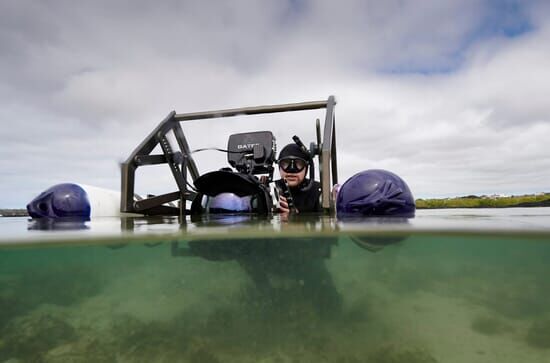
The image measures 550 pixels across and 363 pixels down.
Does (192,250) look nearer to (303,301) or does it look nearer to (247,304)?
(247,304)

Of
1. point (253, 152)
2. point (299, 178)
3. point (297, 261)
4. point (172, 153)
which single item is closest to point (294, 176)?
point (299, 178)

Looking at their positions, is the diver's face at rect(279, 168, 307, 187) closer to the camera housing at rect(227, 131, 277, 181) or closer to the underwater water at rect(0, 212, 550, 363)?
the camera housing at rect(227, 131, 277, 181)

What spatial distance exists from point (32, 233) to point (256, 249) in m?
2.87

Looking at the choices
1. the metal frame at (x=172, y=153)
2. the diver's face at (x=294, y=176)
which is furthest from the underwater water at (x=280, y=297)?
the diver's face at (x=294, y=176)

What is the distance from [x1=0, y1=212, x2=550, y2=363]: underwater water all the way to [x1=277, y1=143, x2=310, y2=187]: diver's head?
178 centimetres

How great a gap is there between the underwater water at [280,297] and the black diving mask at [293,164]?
6.17 ft

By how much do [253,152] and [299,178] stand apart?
1398 millimetres

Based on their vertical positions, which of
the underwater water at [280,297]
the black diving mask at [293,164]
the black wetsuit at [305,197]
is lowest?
the underwater water at [280,297]

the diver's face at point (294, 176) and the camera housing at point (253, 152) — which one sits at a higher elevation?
the camera housing at point (253, 152)

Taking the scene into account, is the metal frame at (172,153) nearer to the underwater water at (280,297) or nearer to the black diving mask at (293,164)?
the black diving mask at (293,164)

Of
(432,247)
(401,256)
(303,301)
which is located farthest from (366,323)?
(432,247)

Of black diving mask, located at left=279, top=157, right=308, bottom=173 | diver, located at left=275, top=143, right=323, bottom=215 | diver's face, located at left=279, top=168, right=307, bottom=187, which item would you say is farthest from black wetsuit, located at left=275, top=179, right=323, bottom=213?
black diving mask, located at left=279, top=157, right=308, bottom=173

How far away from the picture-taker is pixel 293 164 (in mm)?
5996

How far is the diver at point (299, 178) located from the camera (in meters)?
5.96
